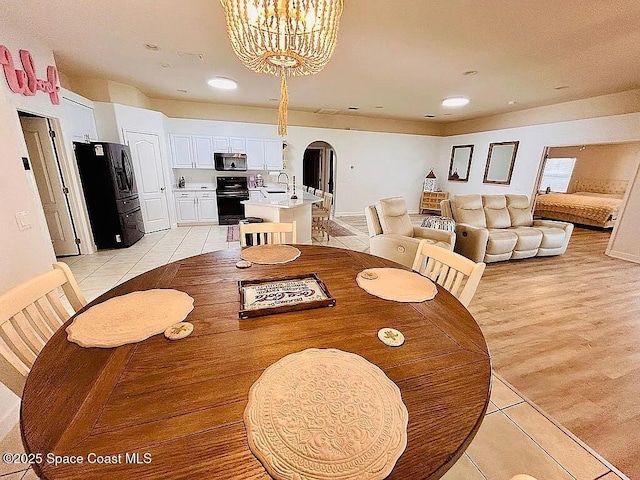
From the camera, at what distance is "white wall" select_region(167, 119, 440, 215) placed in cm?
666

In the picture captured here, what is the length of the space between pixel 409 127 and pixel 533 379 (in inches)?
288

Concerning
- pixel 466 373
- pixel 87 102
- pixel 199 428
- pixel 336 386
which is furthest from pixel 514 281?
pixel 87 102

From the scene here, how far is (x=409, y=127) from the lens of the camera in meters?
7.70

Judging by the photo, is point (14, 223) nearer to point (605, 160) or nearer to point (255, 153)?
point (255, 153)

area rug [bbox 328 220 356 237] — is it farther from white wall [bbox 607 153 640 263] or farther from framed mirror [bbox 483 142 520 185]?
white wall [bbox 607 153 640 263]

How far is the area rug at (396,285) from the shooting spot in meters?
1.26

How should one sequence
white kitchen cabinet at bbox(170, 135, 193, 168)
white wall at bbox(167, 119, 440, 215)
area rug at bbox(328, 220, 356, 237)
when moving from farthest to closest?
1. white wall at bbox(167, 119, 440, 215)
2. white kitchen cabinet at bbox(170, 135, 193, 168)
3. area rug at bbox(328, 220, 356, 237)

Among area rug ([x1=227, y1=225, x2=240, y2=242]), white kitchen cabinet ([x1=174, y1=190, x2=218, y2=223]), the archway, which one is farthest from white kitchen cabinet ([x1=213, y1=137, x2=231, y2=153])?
the archway

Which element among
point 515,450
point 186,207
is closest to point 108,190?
point 186,207

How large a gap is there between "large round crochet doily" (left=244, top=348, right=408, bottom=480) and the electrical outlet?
229 centimetres

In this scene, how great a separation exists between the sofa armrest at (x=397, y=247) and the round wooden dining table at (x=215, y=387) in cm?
188

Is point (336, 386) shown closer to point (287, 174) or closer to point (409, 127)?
point (287, 174)

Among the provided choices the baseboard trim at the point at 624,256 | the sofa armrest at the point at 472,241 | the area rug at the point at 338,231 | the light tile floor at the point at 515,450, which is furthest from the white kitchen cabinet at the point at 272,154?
the baseboard trim at the point at 624,256

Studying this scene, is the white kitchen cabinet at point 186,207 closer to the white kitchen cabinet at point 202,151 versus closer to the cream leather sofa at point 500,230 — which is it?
the white kitchen cabinet at point 202,151
